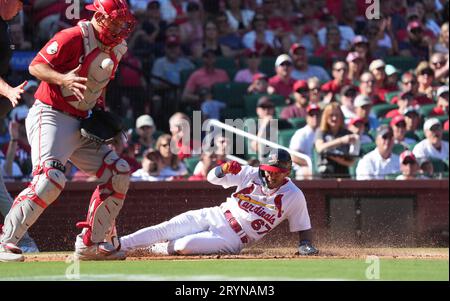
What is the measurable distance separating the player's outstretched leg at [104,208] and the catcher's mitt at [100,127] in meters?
0.22

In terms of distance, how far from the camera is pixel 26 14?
1515 centimetres

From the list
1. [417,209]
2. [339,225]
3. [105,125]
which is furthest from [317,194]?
[105,125]

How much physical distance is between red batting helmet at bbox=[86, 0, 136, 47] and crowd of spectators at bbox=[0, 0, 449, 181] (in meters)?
3.64

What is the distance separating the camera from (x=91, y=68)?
8.25 m

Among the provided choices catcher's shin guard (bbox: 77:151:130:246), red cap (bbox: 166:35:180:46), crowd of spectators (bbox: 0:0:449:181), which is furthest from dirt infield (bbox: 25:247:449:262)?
red cap (bbox: 166:35:180:46)

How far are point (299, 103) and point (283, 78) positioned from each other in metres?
1.02

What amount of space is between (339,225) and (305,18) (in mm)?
6468

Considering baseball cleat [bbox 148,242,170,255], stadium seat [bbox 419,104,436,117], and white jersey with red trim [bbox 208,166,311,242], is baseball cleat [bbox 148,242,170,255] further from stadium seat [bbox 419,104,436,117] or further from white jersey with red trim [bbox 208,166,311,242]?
stadium seat [bbox 419,104,436,117]

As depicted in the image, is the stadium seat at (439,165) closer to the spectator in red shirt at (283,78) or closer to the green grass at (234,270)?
the spectator in red shirt at (283,78)

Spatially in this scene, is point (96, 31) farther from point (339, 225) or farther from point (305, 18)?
point (305, 18)

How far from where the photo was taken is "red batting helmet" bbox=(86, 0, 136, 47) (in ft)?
26.9

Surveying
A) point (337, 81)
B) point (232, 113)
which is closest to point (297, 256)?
point (232, 113)

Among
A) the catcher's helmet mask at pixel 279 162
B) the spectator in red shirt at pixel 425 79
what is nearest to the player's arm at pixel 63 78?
the catcher's helmet mask at pixel 279 162

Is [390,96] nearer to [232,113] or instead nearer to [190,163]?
[232,113]
